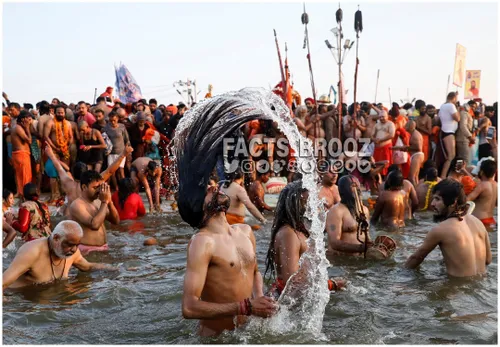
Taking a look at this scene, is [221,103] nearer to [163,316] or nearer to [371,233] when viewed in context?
[163,316]

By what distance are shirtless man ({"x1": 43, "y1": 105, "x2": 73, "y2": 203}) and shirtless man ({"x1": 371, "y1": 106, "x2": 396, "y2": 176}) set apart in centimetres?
612

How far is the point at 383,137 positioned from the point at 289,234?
27.3ft

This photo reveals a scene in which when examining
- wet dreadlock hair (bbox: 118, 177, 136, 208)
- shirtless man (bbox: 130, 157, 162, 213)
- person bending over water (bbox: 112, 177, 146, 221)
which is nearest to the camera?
wet dreadlock hair (bbox: 118, 177, 136, 208)

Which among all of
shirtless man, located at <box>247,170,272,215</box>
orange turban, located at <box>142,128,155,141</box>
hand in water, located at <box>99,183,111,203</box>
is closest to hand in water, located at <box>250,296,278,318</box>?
hand in water, located at <box>99,183,111,203</box>

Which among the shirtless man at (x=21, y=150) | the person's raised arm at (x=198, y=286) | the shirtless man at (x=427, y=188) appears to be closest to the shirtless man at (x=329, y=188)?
the shirtless man at (x=427, y=188)

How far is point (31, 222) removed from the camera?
7.13 meters

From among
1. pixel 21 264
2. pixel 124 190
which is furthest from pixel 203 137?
pixel 124 190

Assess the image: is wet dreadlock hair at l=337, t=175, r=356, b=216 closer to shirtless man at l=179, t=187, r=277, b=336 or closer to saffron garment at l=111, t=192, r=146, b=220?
shirtless man at l=179, t=187, r=277, b=336

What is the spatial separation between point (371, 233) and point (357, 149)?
15.7 feet

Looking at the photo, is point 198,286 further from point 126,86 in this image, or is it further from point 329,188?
point 126,86

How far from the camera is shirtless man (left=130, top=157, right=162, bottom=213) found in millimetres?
10703

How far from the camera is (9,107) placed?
12.1m

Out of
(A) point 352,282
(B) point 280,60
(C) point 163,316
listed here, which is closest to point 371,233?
(A) point 352,282

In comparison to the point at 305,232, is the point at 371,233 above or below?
below
